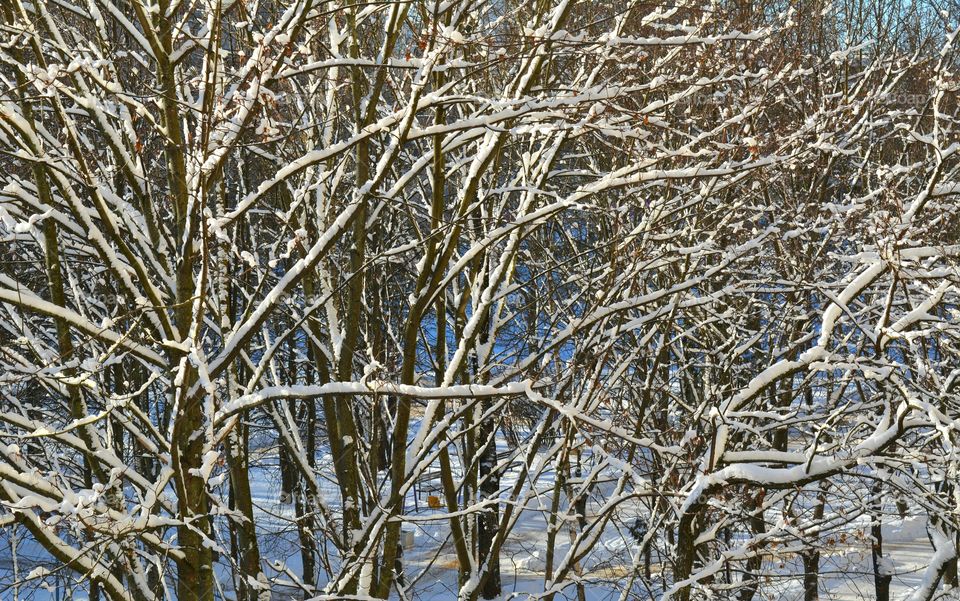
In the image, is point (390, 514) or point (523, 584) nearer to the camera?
point (390, 514)

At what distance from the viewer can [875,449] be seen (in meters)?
4.15

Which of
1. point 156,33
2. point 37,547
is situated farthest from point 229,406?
point 37,547

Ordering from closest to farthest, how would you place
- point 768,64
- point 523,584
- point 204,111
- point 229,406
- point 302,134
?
point 204,111 → point 229,406 → point 302,134 → point 768,64 → point 523,584

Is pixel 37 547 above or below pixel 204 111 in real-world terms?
below

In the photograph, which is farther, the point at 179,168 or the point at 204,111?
the point at 179,168

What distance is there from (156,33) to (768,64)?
15.2 ft

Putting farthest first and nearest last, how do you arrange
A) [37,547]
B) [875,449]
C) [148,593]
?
[37,547], [148,593], [875,449]

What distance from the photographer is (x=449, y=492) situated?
565 cm

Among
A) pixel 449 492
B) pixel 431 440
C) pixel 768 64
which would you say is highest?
pixel 768 64

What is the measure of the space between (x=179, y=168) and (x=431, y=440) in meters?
1.97

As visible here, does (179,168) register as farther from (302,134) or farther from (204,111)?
(302,134)

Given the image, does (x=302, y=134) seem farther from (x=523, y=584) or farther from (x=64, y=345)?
(x=523, y=584)

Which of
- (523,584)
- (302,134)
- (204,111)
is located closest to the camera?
(204,111)

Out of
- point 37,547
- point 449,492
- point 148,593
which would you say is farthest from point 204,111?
point 37,547
